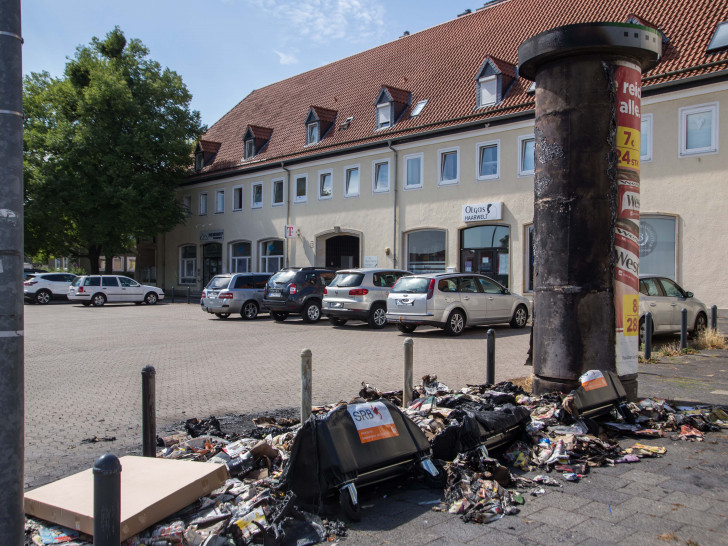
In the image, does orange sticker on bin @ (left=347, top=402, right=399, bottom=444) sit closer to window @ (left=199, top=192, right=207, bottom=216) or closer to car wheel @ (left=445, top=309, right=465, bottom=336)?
car wheel @ (left=445, top=309, right=465, bottom=336)

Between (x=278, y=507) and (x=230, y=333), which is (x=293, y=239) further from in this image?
(x=278, y=507)

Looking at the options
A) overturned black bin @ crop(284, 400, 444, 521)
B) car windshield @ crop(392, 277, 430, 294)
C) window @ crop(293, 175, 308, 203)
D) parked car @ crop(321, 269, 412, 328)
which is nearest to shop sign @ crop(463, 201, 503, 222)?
parked car @ crop(321, 269, 412, 328)

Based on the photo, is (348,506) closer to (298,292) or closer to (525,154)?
(298,292)

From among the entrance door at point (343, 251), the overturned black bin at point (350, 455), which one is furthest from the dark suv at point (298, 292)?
the overturned black bin at point (350, 455)

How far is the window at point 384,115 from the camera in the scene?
27800 millimetres

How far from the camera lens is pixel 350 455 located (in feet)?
14.5

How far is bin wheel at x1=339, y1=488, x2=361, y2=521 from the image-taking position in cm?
420

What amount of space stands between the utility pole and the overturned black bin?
1.90 m

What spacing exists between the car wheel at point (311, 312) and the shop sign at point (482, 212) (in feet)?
24.0

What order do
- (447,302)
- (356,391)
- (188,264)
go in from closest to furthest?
1. (356,391)
2. (447,302)
3. (188,264)

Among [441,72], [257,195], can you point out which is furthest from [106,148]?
[441,72]

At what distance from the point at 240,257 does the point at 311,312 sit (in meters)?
16.5

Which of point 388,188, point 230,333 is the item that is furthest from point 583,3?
point 230,333

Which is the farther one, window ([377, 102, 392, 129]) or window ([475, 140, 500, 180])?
window ([377, 102, 392, 129])
